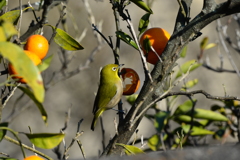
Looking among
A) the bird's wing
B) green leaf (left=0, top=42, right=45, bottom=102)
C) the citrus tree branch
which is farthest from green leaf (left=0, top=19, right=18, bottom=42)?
the bird's wing

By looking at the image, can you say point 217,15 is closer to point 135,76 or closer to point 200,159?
point 135,76

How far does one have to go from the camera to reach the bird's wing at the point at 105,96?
2.63m

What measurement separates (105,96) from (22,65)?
1.92m

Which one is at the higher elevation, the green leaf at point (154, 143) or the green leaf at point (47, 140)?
the green leaf at point (47, 140)

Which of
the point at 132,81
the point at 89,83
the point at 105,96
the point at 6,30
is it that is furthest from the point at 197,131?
the point at 89,83

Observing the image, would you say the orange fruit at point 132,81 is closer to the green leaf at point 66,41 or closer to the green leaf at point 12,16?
the green leaf at point 66,41

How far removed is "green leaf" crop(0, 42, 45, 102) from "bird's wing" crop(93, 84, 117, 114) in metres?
1.78

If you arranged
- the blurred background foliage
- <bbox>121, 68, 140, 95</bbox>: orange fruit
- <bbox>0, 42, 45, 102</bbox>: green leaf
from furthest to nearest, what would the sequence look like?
1. the blurred background foliage
2. <bbox>121, 68, 140, 95</bbox>: orange fruit
3. <bbox>0, 42, 45, 102</bbox>: green leaf

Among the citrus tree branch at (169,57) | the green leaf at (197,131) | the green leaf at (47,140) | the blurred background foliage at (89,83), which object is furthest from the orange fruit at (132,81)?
the blurred background foliage at (89,83)

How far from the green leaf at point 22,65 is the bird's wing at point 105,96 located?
5.85 ft

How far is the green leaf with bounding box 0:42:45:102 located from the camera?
2.65 feet

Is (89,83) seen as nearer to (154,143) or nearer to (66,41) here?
(154,143)

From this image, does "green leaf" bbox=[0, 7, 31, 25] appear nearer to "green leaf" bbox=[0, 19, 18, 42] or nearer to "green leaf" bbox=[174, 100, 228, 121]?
"green leaf" bbox=[0, 19, 18, 42]

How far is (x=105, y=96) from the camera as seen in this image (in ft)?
8.96
